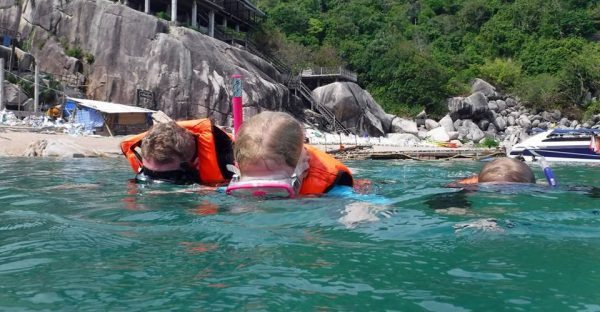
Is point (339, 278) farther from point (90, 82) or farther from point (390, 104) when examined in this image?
point (390, 104)

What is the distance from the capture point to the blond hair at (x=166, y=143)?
12.7 feet

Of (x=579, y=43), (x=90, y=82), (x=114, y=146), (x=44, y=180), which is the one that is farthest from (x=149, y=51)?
(x=579, y=43)

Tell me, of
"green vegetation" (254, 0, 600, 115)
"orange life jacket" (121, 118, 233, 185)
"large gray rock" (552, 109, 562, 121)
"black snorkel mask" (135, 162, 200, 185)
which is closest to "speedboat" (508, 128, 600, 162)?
"orange life jacket" (121, 118, 233, 185)

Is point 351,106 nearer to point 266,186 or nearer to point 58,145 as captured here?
point 58,145

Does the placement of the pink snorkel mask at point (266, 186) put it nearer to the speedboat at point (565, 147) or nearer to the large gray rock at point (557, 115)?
the speedboat at point (565, 147)

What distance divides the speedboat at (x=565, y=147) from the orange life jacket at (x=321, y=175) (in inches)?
A: 545

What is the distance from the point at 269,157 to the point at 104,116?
791 inches

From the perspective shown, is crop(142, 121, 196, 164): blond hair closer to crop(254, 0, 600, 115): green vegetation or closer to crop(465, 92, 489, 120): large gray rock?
crop(254, 0, 600, 115): green vegetation

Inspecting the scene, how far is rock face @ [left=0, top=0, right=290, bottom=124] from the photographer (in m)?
25.8

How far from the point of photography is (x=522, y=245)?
7.40 ft

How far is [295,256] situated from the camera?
205 centimetres

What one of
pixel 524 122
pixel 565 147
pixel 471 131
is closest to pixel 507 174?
pixel 565 147

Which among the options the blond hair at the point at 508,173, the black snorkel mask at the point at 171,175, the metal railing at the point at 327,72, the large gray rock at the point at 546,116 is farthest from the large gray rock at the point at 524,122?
the black snorkel mask at the point at 171,175

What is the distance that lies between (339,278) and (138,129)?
73.7ft
